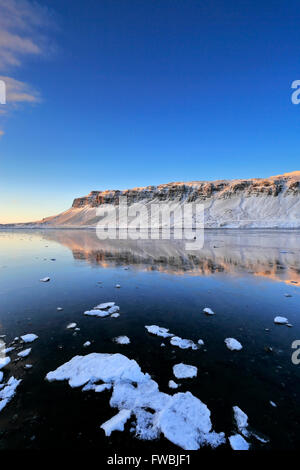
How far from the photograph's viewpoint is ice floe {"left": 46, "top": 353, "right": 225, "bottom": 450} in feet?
11.0

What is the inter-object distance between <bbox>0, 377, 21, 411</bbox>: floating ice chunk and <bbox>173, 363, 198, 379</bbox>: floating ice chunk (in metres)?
3.28

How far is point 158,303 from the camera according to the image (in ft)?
28.8

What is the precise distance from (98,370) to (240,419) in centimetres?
290

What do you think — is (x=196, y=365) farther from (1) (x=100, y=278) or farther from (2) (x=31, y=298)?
(1) (x=100, y=278)

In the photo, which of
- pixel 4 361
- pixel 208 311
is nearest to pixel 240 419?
pixel 208 311

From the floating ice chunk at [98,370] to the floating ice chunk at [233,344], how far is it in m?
2.45

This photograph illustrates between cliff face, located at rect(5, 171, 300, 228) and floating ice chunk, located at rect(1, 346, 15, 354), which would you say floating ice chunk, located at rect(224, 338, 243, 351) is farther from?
cliff face, located at rect(5, 171, 300, 228)

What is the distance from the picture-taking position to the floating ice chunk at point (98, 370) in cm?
448

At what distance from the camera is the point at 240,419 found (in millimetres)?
3553

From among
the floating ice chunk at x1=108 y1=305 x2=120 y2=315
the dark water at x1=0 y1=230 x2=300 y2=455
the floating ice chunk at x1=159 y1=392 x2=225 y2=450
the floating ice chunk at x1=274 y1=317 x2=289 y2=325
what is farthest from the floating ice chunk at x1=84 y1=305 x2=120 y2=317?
the floating ice chunk at x1=274 y1=317 x2=289 y2=325

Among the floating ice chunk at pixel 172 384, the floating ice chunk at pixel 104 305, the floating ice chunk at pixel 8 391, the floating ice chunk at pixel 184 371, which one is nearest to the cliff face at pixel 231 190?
the floating ice chunk at pixel 104 305

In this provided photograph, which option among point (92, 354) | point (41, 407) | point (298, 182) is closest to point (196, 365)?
point (92, 354)

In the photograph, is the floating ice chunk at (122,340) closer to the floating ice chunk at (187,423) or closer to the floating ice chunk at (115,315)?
the floating ice chunk at (115,315)
